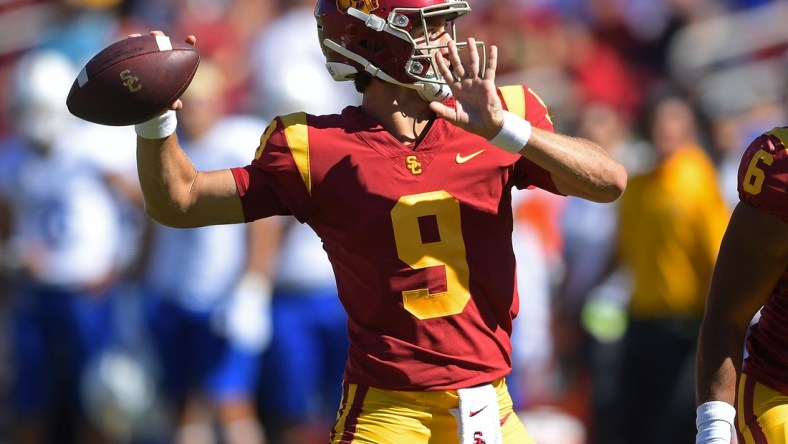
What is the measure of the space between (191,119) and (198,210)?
383cm

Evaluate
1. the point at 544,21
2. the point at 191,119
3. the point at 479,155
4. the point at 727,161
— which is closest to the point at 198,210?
the point at 479,155

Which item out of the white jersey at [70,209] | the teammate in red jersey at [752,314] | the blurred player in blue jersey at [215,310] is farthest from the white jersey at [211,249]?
the teammate in red jersey at [752,314]

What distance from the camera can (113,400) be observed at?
8.01 meters

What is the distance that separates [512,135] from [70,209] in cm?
486

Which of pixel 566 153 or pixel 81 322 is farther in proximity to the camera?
pixel 81 322

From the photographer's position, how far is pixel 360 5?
152 inches

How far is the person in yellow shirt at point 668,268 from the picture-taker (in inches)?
285

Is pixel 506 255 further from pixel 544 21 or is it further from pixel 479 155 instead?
pixel 544 21

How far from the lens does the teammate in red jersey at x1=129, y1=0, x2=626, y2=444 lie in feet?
12.2

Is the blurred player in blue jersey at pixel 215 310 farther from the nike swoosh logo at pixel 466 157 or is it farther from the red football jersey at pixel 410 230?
the nike swoosh logo at pixel 466 157

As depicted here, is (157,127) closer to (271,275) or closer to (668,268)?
(271,275)

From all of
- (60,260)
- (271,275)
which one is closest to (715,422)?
(271,275)

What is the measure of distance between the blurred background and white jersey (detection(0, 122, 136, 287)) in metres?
0.01

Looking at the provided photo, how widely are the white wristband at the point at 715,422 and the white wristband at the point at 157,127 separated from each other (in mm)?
1552
